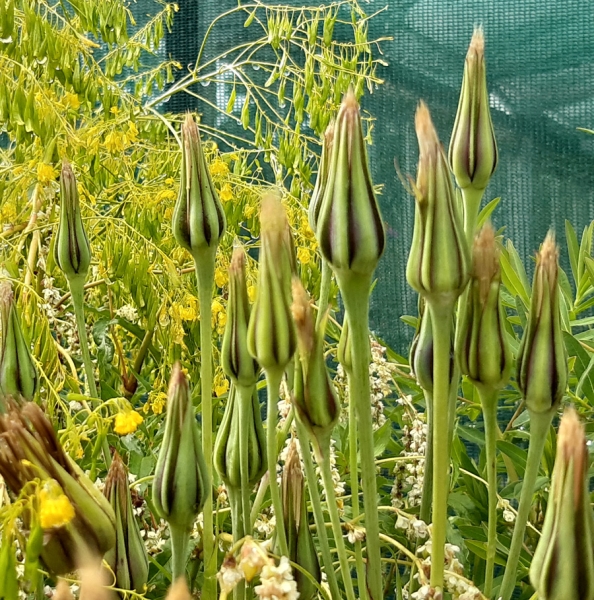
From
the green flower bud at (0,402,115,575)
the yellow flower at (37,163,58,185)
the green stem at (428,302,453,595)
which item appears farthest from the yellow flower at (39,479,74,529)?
the yellow flower at (37,163,58,185)

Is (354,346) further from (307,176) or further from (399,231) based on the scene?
(399,231)

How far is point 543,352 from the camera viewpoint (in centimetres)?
23

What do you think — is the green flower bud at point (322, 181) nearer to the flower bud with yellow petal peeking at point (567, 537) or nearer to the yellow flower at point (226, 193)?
the flower bud with yellow petal peeking at point (567, 537)

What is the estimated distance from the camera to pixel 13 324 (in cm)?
28

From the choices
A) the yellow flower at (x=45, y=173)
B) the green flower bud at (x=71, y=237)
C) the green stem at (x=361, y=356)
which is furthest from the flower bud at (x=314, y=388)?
the yellow flower at (x=45, y=173)

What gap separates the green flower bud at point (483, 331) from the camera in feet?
0.76

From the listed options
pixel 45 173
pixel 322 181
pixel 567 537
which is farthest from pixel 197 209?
pixel 45 173

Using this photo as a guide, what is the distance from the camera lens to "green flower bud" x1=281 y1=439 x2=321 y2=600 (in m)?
0.26

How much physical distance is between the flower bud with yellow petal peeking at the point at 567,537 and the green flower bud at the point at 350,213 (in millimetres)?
73

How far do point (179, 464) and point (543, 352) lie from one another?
0.11 m

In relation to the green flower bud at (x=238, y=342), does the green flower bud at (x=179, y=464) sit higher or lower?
lower

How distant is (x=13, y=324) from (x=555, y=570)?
201mm

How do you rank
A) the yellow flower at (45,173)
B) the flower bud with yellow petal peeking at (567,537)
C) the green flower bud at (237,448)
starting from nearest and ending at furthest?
1. the flower bud with yellow petal peeking at (567,537)
2. the green flower bud at (237,448)
3. the yellow flower at (45,173)

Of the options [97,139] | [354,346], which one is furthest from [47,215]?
[354,346]
